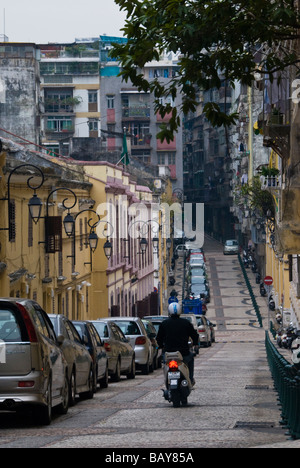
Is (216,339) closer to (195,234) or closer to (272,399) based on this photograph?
(272,399)

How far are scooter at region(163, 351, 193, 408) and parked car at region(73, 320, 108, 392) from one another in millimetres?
3938

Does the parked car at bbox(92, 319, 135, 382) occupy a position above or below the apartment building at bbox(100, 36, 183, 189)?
below

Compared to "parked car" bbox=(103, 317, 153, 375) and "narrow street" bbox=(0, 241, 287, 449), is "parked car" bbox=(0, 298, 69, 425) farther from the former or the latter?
"parked car" bbox=(103, 317, 153, 375)

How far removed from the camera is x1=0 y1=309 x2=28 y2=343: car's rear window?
13.0 meters

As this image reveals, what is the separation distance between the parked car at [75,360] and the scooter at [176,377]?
1527 mm

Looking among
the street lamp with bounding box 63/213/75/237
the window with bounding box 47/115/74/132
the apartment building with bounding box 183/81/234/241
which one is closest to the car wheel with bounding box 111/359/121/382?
the street lamp with bounding box 63/213/75/237

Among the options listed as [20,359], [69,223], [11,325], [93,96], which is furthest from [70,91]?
[20,359]

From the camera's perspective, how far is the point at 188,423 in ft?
43.4

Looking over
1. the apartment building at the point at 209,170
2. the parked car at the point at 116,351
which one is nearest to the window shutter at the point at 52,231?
the parked car at the point at 116,351

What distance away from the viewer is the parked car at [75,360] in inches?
645

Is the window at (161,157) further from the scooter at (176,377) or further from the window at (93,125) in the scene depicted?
the scooter at (176,377)

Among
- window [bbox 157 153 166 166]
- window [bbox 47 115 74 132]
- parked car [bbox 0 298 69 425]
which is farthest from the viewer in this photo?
window [bbox 157 153 166 166]

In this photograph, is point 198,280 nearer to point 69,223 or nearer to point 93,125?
point 93,125
